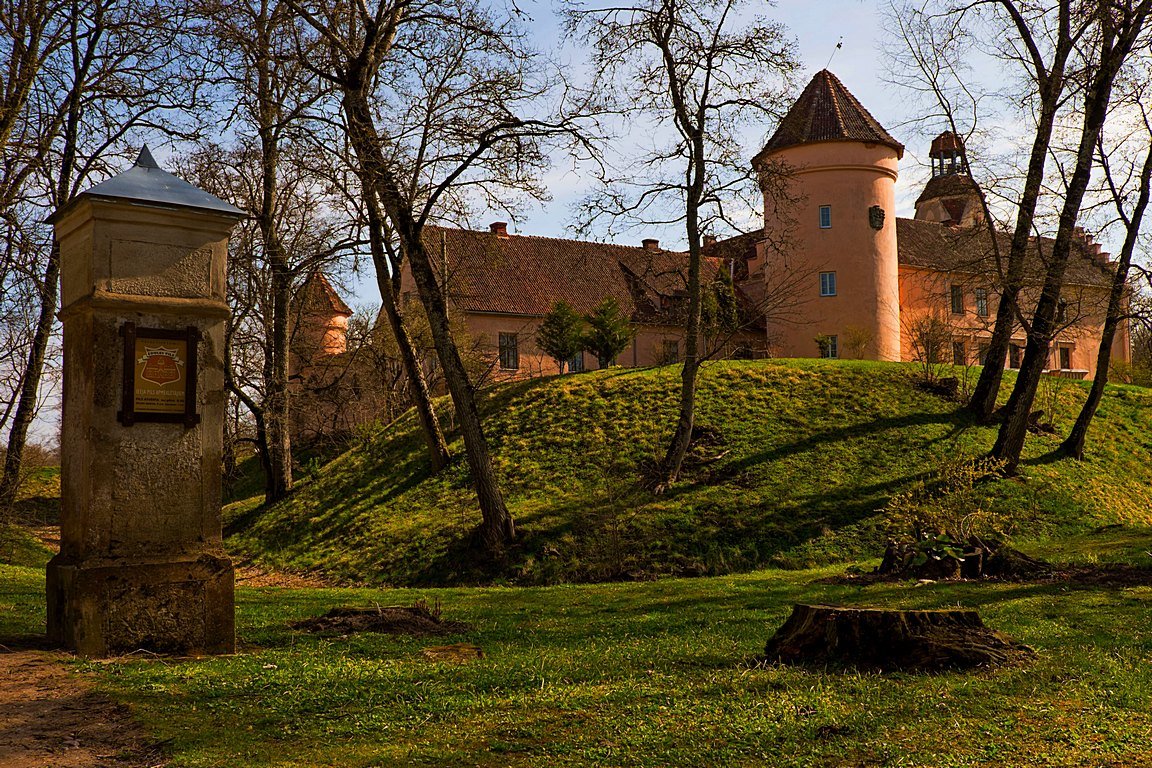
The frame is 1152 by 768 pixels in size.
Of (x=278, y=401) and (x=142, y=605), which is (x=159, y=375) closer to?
(x=142, y=605)

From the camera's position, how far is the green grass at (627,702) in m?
5.40

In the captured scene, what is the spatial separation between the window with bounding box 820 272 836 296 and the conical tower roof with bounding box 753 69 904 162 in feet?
16.8

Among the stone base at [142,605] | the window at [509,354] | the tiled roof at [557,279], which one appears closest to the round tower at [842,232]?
the tiled roof at [557,279]

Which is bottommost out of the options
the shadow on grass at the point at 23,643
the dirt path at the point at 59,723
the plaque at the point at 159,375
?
the shadow on grass at the point at 23,643

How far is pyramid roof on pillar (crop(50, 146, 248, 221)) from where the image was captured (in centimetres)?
805

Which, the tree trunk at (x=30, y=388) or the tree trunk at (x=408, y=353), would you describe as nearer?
the tree trunk at (x=30, y=388)

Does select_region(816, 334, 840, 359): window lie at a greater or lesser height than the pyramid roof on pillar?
greater

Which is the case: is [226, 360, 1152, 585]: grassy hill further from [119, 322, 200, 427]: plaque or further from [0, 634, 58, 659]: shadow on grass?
[119, 322, 200, 427]: plaque

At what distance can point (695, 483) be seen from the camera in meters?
21.2

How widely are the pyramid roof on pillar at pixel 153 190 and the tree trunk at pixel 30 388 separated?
10004 millimetres

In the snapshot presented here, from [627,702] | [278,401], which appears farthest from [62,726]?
[278,401]

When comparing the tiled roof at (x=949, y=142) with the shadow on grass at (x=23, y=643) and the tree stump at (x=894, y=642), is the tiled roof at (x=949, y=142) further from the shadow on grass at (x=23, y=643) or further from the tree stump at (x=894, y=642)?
the shadow on grass at (x=23, y=643)

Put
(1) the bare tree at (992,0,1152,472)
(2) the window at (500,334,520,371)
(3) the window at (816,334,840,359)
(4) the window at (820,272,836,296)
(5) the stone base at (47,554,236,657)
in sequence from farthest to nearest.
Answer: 1. (2) the window at (500,334,520,371)
2. (4) the window at (820,272,836,296)
3. (3) the window at (816,334,840,359)
4. (1) the bare tree at (992,0,1152,472)
5. (5) the stone base at (47,554,236,657)

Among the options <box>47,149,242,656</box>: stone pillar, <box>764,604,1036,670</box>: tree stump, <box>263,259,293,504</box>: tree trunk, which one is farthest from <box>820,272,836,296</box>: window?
<box>47,149,242,656</box>: stone pillar
